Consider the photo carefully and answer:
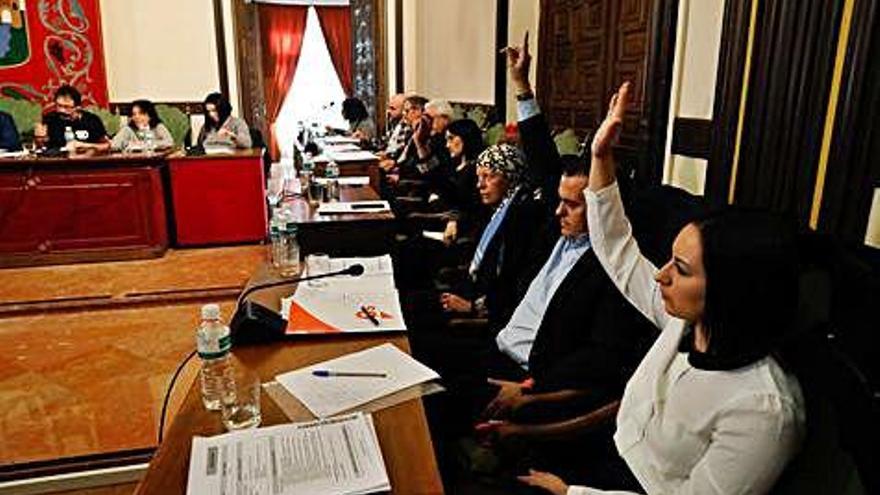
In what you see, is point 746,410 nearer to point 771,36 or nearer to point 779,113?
point 779,113

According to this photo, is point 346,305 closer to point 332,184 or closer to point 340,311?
point 340,311

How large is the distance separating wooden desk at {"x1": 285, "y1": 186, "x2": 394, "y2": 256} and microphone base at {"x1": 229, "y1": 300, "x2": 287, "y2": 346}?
107 cm

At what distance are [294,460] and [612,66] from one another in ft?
8.62

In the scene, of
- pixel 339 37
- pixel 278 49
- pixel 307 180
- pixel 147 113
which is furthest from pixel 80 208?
pixel 339 37

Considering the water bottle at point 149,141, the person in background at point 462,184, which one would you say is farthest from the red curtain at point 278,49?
the person in background at point 462,184

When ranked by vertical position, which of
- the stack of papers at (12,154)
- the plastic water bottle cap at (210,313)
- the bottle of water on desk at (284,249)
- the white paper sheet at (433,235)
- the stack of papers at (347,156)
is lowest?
the white paper sheet at (433,235)

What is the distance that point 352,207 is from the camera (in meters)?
2.79

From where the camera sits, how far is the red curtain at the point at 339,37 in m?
10.0

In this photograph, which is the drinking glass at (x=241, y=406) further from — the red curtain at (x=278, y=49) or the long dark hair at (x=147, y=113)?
the red curtain at (x=278, y=49)

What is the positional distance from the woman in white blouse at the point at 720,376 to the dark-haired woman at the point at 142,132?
456cm

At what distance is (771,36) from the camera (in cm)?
176

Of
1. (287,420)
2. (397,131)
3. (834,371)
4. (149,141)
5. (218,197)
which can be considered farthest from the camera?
(397,131)

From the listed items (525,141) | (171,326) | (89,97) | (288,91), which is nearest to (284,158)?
(288,91)

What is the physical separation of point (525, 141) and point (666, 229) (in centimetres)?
87
